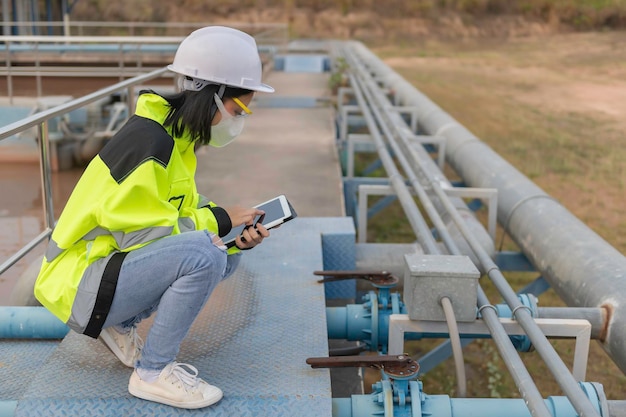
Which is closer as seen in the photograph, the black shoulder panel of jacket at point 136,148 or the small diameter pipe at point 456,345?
the black shoulder panel of jacket at point 136,148

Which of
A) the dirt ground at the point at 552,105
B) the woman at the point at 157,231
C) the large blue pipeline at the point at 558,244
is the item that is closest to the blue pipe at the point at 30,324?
the woman at the point at 157,231

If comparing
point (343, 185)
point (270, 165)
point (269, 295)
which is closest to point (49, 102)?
point (270, 165)

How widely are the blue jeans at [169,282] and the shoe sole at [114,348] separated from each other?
0.24 m

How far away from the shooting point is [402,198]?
4.78 metres

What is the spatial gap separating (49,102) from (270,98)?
12.8 ft

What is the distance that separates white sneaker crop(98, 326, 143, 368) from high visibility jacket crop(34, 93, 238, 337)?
223mm

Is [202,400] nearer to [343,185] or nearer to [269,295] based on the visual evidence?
[269,295]

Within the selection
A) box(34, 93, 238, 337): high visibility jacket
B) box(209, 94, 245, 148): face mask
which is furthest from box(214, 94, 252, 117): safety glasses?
box(34, 93, 238, 337): high visibility jacket

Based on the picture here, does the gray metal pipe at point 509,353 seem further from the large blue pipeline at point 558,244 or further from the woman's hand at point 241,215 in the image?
the woman's hand at point 241,215

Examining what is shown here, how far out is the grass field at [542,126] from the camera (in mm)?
6234

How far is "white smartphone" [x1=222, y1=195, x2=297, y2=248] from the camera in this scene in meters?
2.87

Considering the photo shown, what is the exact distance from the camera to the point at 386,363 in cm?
272

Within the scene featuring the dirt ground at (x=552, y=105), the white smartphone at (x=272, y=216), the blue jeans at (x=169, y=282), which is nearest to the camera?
the blue jeans at (x=169, y=282)

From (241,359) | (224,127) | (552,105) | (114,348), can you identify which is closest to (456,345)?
(241,359)
